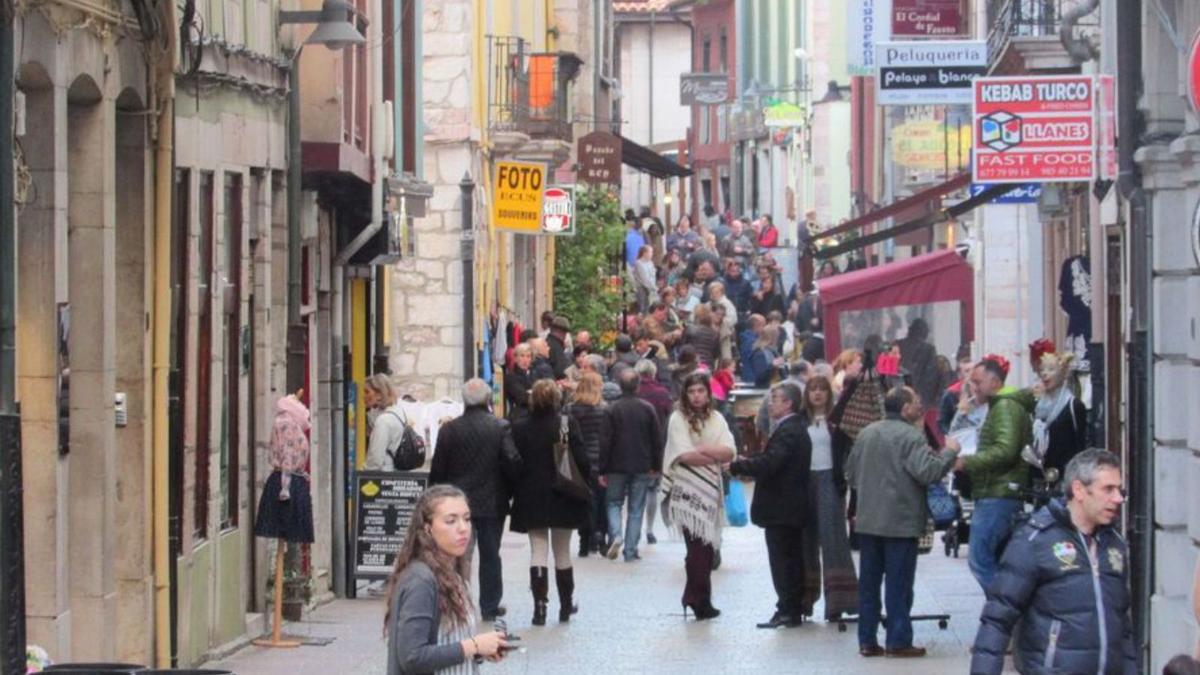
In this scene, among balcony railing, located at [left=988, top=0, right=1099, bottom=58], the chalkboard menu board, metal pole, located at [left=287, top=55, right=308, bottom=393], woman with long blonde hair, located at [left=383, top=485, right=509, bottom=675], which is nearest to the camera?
woman with long blonde hair, located at [left=383, top=485, right=509, bottom=675]

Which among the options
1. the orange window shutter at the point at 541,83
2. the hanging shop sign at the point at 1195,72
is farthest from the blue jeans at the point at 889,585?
the orange window shutter at the point at 541,83

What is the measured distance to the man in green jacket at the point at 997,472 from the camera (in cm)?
1611

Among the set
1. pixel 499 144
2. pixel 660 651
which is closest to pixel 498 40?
pixel 499 144

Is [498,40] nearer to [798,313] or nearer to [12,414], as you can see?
[798,313]

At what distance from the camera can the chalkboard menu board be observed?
20.3 m

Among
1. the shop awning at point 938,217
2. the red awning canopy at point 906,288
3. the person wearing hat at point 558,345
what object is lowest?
the person wearing hat at point 558,345

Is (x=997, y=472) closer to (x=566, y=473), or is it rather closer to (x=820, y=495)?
(x=820, y=495)

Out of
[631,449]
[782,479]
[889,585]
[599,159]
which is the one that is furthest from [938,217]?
[599,159]

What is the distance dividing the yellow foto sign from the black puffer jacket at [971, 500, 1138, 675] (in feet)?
80.4

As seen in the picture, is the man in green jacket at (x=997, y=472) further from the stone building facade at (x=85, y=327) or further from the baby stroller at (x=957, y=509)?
the stone building facade at (x=85, y=327)

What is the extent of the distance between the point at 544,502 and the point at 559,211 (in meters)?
20.0

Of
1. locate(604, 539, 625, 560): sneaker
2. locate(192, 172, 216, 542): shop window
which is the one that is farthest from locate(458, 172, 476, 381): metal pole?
locate(192, 172, 216, 542): shop window

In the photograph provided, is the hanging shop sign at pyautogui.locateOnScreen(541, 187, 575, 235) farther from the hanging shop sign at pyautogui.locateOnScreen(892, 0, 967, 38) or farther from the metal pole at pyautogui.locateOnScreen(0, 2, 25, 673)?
the metal pole at pyautogui.locateOnScreen(0, 2, 25, 673)

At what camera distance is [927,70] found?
2608cm
